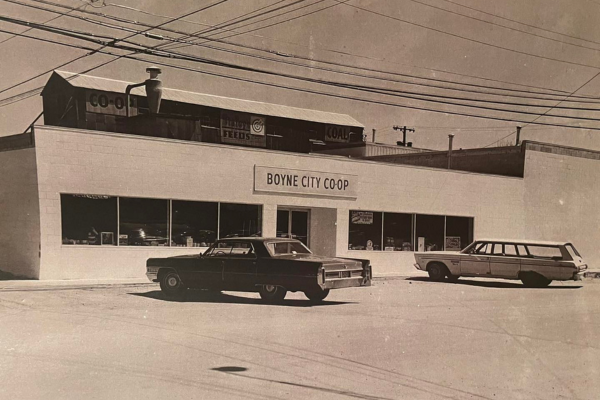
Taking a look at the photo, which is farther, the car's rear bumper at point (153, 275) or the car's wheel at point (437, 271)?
the car's wheel at point (437, 271)

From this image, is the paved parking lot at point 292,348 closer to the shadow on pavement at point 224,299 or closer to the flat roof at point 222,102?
the shadow on pavement at point 224,299

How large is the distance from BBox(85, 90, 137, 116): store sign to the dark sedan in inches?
719

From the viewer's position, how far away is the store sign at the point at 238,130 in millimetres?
36031

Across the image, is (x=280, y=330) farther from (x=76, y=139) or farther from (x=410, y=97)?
(x=410, y=97)

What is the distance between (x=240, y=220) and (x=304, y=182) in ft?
9.82

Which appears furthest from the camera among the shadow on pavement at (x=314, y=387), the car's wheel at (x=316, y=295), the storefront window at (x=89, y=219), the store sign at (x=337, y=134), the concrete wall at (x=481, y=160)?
the store sign at (x=337, y=134)

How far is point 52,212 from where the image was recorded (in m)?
18.4

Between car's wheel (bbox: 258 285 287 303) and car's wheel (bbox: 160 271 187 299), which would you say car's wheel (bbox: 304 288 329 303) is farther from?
car's wheel (bbox: 160 271 187 299)

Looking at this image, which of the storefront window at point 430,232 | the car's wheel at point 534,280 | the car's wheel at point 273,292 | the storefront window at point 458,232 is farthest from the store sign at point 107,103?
the car's wheel at point 534,280

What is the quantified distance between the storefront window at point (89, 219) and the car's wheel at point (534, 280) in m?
12.3

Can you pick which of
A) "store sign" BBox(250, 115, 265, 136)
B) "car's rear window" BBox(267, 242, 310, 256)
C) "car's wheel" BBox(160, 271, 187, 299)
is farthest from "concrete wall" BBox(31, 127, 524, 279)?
"store sign" BBox(250, 115, 265, 136)

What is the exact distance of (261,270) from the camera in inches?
551

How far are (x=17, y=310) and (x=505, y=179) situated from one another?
22.6m

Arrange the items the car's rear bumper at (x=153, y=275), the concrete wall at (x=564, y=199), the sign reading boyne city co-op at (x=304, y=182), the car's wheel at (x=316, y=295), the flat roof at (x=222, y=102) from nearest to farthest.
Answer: the car's wheel at (x=316, y=295)
the car's rear bumper at (x=153, y=275)
the sign reading boyne city co-op at (x=304, y=182)
the concrete wall at (x=564, y=199)
the flat roof at (x=222, y=102)
